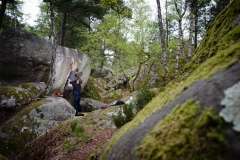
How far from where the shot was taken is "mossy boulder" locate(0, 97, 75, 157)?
228 inches

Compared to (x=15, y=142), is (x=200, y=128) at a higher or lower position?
higher

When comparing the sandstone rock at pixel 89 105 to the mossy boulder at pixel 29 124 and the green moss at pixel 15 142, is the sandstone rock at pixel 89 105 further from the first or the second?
the green moss at pixel 15 142

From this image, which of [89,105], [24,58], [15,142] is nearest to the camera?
[15,142]

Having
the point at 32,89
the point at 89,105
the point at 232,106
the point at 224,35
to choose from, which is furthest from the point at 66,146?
the point at 89,105

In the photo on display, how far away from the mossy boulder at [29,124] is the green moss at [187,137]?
4.28m

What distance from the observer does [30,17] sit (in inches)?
813

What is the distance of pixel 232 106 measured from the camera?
1.17m

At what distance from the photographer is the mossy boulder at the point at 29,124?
5.79m

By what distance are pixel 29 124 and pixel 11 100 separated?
2.06 meters

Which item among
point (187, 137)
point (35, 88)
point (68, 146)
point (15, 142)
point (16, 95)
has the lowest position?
point (15, 142)

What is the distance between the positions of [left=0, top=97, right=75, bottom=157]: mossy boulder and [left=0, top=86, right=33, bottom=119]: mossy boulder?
Result: 3.48 feet

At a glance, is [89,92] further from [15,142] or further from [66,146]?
[66,146]

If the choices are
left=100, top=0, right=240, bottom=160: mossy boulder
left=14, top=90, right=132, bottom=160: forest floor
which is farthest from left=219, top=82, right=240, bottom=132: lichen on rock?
left=14, top=90, right=132, bottom=160: forest floor

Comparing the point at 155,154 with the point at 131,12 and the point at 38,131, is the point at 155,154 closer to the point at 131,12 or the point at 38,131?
the point at 38,131
